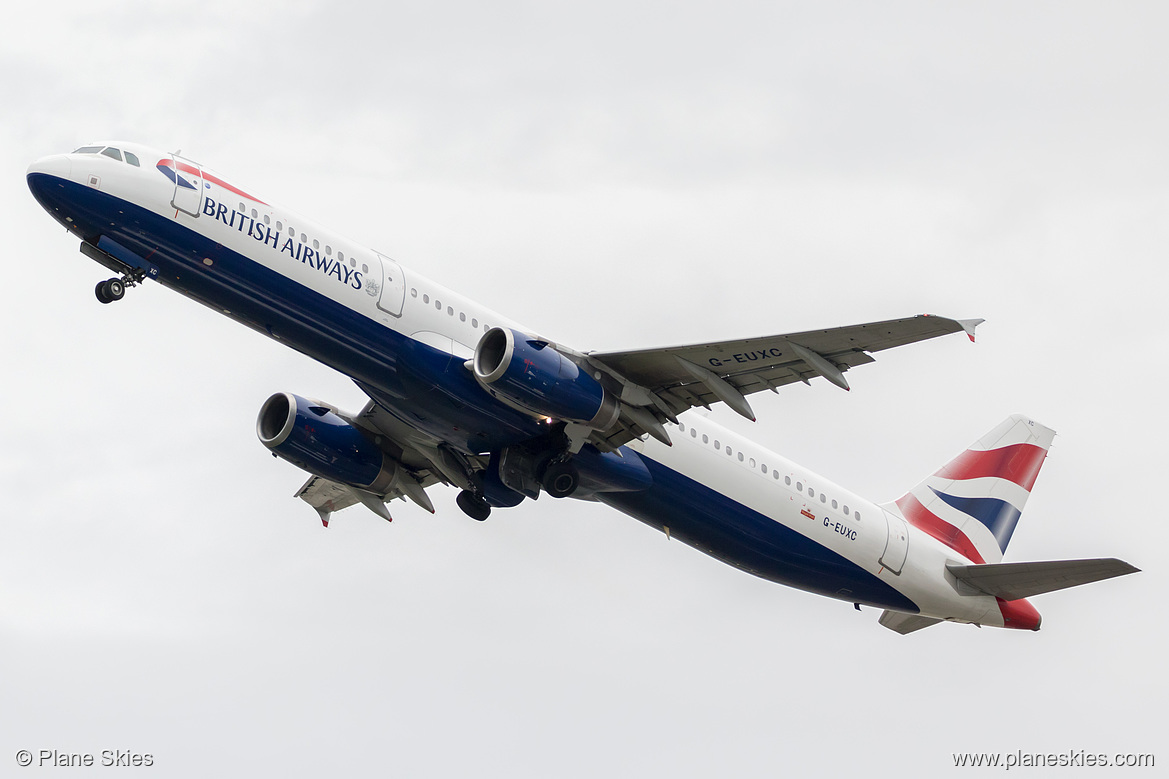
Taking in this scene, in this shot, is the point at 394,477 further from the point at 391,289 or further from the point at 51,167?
the point at 51,167

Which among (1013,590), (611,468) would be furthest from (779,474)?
(1013,590)

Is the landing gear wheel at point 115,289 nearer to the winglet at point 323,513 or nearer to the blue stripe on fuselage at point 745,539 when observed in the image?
the blue stripe on fuselage at point 745,539

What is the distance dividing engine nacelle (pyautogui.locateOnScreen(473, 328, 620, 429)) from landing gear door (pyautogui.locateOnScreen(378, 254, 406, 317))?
191 centimetres

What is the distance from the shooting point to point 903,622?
35.9 meters

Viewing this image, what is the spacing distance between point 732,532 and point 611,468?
12.5 ft

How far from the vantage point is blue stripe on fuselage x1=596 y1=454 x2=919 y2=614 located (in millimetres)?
30281

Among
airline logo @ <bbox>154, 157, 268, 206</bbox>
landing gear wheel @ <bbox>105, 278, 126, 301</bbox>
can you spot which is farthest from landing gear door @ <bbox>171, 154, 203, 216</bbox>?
landing gear wheel @ <bbox>105, 278, 126, 301</bbox>

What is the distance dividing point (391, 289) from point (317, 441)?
683cm

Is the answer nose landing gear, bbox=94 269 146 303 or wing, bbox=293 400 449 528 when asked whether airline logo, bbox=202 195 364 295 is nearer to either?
nose landing gear, bbox=94 269 146 303

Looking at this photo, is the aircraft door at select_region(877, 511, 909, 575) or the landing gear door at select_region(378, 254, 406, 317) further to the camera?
the aircraft door at select_region(877, 511, 909, 575)

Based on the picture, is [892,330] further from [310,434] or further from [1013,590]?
[310,434]

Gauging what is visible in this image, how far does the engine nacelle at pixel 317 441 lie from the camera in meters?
32.3

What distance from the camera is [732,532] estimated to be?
31.0 metres

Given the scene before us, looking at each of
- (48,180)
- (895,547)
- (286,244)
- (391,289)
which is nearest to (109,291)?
(48,180)
